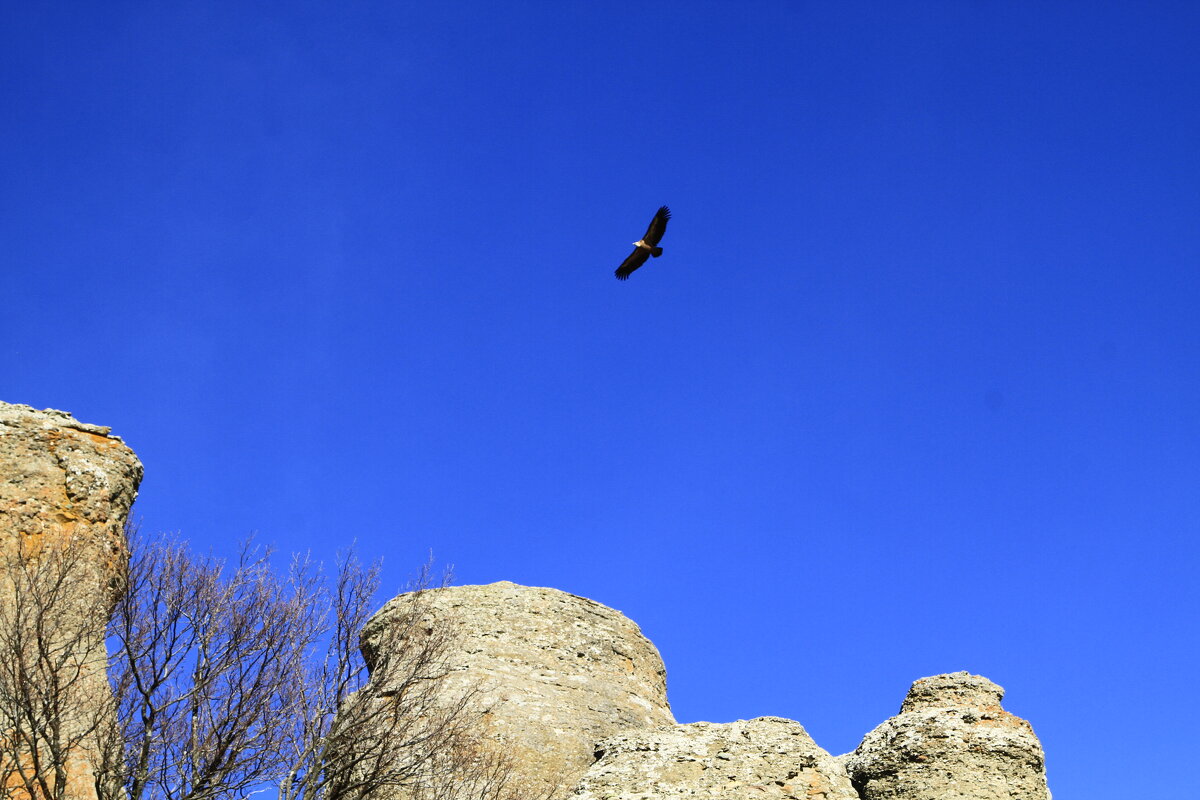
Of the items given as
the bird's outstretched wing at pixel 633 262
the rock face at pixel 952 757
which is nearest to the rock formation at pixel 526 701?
the rock face at pixel 952 757

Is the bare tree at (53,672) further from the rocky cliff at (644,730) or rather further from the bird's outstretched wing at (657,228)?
the bird's outstretched wing at (657,228)

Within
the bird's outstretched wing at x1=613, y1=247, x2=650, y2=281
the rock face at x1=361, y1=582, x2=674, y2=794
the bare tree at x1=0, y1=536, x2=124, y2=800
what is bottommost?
the bare tree at x1=0, y1=536, x2=124, y2=800

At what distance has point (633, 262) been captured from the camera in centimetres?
2084

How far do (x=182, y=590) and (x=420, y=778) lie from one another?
192 inches

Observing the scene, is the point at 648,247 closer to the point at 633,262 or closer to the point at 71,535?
the point at 633,262

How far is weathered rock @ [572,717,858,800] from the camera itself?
14.0 meters

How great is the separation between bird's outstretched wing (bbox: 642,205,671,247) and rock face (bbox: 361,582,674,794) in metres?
7.00

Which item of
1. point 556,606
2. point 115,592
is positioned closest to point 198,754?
point 115,592

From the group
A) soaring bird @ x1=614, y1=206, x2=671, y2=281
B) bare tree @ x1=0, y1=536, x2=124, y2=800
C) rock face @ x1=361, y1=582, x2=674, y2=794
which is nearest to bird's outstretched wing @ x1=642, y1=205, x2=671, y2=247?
soaring bird @ x1=614, y1=206, x2=671, y2=281

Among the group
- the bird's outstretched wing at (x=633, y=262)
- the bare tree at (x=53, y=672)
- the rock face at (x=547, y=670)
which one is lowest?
the bare tree at (x=53, y=672)

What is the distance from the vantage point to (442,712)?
18.5 m

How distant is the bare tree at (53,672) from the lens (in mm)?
14109

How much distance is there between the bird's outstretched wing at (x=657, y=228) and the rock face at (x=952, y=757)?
9339 mm

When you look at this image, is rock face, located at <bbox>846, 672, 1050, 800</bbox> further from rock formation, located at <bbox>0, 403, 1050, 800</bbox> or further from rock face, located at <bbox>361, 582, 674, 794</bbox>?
rock face, located at <bbox>361, 582, 674, 794</bbox>
